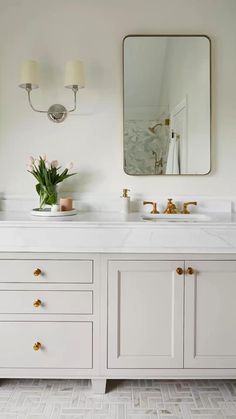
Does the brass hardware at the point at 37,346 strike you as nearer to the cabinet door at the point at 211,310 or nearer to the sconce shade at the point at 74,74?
the cabinet door at the point at 211,310

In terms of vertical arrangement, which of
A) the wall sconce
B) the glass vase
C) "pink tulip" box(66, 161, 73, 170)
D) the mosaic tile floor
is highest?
the wall sconce

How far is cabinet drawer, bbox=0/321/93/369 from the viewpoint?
6.78 feet

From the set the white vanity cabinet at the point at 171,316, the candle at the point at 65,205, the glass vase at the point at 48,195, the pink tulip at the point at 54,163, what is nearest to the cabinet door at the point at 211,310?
the white vanity cabinet at the point at 171,316

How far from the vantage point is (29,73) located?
239cm

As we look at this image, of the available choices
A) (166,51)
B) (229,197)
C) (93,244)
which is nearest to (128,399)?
Result: (93,244)

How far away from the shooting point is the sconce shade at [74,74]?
2.38 metres

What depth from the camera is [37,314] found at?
6.77 feet

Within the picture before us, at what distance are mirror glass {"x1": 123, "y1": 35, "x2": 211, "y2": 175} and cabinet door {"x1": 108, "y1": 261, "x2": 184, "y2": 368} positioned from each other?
2.45ft

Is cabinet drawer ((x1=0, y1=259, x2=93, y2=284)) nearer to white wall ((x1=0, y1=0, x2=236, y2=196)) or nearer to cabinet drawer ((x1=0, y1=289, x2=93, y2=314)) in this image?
cabinet drawer ((x1=0, y1=289, x2=93, y2=314))

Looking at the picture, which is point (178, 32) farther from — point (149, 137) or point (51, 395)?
point (51, 395)

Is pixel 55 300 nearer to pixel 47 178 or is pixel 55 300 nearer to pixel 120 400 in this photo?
pixel 120 400

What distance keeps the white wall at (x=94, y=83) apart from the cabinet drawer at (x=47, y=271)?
0.66 meters

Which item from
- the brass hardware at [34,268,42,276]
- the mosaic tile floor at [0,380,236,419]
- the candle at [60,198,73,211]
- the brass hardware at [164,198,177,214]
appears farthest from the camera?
the brass hardware at [164,198,177,214]

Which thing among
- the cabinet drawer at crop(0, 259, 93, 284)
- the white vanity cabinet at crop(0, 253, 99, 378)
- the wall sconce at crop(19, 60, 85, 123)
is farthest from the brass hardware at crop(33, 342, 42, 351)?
the wall sconce at crop(19, 60, 85, 123)
